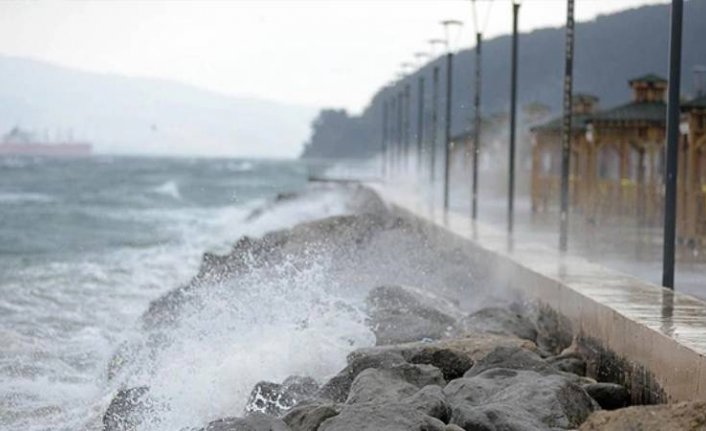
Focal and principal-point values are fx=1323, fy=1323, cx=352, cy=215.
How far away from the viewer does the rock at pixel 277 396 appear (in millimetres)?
9602

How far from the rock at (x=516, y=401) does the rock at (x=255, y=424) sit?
3.46 ft

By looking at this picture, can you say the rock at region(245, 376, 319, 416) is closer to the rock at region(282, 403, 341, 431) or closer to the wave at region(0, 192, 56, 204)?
the rock at region(282, 403, 341, 431)

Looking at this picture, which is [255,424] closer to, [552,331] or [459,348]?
[459,348]

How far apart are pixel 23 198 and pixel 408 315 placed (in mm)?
58714

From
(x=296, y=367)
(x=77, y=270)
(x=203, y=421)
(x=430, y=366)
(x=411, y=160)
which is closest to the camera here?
(x=430, y=366)

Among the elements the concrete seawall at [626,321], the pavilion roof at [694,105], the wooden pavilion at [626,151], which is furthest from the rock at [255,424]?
the wooden pavilion at [626,151]

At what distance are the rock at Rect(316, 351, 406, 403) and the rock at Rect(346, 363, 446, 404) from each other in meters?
0.58

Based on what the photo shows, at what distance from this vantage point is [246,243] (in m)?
28.0

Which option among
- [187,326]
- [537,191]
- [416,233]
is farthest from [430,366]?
[537,191]

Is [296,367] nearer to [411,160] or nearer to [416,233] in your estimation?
[416,233]

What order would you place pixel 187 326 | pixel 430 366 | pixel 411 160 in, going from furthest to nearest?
pixel 411 160, pixel 187 326, pixel 430 366

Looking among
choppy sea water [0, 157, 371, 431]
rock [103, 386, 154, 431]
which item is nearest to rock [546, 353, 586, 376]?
choppy sea water [0, 157, 371, 431]

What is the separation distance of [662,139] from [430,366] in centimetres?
1667

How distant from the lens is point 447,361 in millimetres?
9852
